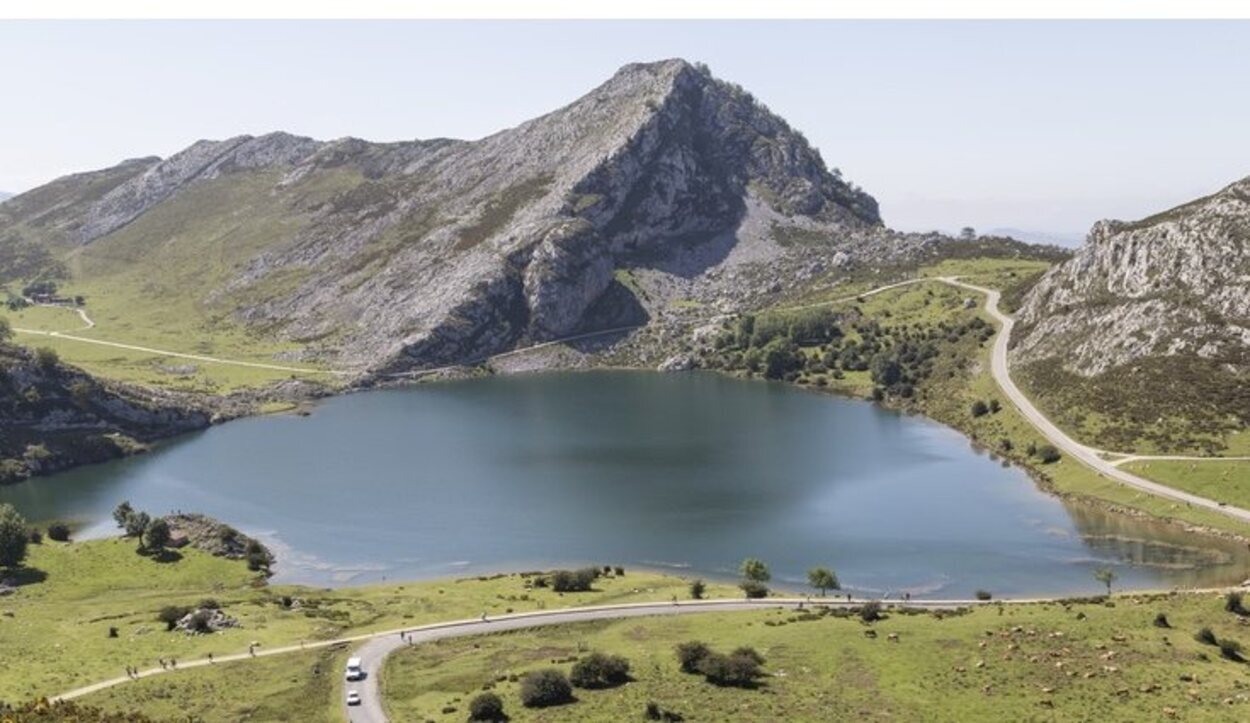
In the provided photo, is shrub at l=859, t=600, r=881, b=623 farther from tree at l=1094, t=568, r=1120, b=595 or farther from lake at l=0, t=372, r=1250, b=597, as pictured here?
tree at l=1094, t=568, r=1120, b=595

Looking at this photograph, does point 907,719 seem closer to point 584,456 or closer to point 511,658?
point 511,658

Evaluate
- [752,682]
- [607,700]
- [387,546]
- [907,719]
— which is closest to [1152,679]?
[907,719]

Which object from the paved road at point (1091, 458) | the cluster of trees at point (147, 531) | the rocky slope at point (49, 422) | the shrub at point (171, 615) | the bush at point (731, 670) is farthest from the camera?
the rocky slope at point (49, 422)

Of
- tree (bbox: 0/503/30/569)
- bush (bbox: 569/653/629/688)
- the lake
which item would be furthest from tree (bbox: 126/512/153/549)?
bush (bbox: 569/653/629/688)

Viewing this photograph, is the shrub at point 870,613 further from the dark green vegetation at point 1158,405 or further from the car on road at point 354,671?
the dark green vegetation at point 1158,405

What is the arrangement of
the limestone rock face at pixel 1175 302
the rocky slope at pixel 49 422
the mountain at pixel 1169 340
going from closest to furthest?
the mountain at pixel 1169 340, the limestone rock face at pixel 1175 302, the rocky slope at pixel 49 422

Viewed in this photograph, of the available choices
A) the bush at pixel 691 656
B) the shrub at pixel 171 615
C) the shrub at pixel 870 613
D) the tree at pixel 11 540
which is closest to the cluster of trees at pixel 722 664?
the bush at pixel 691 656

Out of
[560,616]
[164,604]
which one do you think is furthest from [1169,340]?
[164,604]
